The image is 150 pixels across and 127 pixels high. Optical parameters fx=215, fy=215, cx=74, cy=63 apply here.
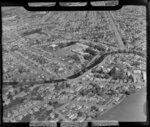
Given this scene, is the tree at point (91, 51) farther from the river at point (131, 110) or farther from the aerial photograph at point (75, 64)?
the river at point (131, 110)

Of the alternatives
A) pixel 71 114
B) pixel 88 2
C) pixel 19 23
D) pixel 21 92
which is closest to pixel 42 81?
pixel 21 92

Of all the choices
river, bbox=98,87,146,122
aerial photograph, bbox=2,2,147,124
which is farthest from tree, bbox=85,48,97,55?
river, bbox=98,87,146,122

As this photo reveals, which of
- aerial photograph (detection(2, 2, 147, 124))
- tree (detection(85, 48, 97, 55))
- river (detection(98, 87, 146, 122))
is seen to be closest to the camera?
river (detection(98, 87, 146, 122))

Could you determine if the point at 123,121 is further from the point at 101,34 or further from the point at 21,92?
the point at 101,34

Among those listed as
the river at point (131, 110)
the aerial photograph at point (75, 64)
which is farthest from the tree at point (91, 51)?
the river at point (131, 110)

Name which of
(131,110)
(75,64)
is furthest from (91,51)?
(131,110)

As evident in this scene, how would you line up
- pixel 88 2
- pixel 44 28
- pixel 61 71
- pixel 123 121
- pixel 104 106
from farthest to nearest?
pixel 44 28 < pixel 61 71 < pixel 104 106 < pixel 123 121 < pixel 88 2

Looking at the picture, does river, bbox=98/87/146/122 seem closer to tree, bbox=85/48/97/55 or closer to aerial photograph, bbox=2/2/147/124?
aerial photograph, bbox=2/2/147/124

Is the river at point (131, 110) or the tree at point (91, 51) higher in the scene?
the tree at point (91, 51)

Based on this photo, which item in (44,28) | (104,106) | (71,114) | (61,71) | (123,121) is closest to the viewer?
(123,121)
